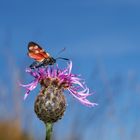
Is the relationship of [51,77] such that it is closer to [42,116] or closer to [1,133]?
[42,116]

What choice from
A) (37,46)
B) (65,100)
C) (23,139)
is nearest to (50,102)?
(65,100)

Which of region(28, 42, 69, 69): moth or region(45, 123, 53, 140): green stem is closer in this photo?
region(45, 123, 53, 140): green stem

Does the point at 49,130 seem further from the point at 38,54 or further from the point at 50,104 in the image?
the point at 38,54

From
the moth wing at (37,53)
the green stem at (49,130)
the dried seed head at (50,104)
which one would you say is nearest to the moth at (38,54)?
the moth wing at (37,53)

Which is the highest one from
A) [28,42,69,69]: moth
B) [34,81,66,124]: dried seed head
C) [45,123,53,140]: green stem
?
[28,42,69,69]: moth

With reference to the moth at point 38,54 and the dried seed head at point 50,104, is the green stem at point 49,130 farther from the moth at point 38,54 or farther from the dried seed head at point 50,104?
the moth at point 38,54

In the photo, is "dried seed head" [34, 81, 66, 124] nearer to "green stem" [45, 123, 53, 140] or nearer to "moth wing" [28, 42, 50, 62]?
"green stem" [45, 123, 53, 140]

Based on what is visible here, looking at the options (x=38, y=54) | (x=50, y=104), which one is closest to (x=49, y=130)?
(x=50, y=104)

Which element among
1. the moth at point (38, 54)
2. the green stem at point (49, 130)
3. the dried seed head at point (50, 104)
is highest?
the moth at point (38, 54)

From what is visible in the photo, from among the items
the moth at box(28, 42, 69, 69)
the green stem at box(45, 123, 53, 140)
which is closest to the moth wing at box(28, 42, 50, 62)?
the moth at box(28, 42, 69, 69)
